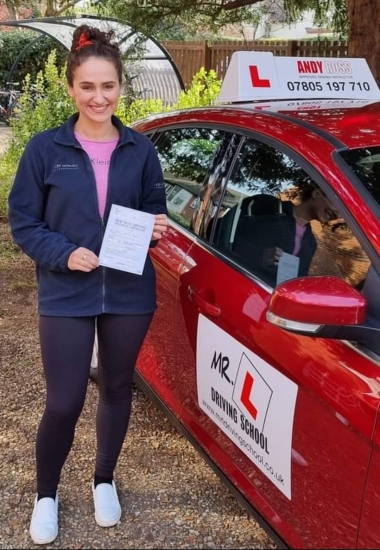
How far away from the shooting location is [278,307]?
1.90m

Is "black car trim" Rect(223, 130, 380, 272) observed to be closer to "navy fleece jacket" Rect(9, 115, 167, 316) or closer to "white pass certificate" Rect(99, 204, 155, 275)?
"navy fleece jacket" Rect(9, 115, 167, 316)

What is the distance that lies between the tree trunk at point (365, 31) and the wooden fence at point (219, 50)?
484 centimetres

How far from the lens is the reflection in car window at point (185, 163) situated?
9.87 ft

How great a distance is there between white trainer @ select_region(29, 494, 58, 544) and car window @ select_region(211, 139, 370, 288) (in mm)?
1262

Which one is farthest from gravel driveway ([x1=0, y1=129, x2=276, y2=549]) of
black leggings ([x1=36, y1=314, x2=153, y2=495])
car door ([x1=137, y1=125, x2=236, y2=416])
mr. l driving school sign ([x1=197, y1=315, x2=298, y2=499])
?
mr. l driving school sign ([x1=197, y1=315, x2=298, y2=499])

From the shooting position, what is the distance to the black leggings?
2.39m

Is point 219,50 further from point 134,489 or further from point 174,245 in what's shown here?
point 134,489

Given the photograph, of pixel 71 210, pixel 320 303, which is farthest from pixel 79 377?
pixel 320 303

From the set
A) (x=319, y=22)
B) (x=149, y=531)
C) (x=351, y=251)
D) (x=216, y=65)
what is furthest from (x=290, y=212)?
(x=216, y=65)

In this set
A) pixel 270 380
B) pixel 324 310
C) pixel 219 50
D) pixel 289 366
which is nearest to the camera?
pixel 324 310

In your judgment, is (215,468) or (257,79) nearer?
(215,468)

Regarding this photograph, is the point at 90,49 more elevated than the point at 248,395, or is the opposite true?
the point at 90,49

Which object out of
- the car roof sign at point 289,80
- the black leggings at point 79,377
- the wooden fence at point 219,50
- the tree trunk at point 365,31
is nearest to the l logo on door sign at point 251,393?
the black leggings at point 79,377

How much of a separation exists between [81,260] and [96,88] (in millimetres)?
603
